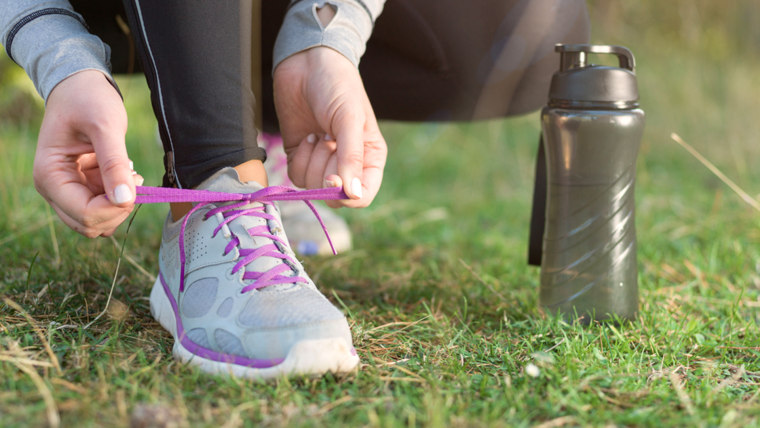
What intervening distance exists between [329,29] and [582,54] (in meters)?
0.49

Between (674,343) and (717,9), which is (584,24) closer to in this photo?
(674,343)

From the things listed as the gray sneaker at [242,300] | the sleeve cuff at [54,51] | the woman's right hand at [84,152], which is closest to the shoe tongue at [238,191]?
the gray sneaker at [242,300]

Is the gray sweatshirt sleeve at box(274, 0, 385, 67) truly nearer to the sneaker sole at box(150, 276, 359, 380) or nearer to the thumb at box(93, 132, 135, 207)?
the thumb at box(93, 132, 135, 207)

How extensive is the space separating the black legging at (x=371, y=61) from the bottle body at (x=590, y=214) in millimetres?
367

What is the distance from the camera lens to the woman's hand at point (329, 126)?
1098 mm

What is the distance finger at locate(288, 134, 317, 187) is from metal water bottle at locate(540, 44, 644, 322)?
1.51ft

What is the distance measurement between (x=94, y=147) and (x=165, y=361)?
1.16 ft

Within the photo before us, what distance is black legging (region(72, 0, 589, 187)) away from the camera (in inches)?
43.7

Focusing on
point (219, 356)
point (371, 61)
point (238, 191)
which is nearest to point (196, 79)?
point (238, 191)

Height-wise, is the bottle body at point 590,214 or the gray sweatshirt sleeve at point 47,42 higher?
the gray sweatshirt sleeve at point 47,42

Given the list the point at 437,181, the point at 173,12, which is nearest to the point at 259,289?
the point at 173,12

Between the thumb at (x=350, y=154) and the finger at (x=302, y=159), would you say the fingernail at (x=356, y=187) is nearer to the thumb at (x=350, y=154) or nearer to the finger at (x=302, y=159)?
the thumb at (x=350, y=154)

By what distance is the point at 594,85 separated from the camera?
1216 millimetres

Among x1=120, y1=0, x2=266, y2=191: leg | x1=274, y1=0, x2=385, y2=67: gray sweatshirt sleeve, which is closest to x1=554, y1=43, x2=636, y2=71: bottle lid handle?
x1=274, y1=0, x2=385, y2=67: gray sweatshirt sleeve
